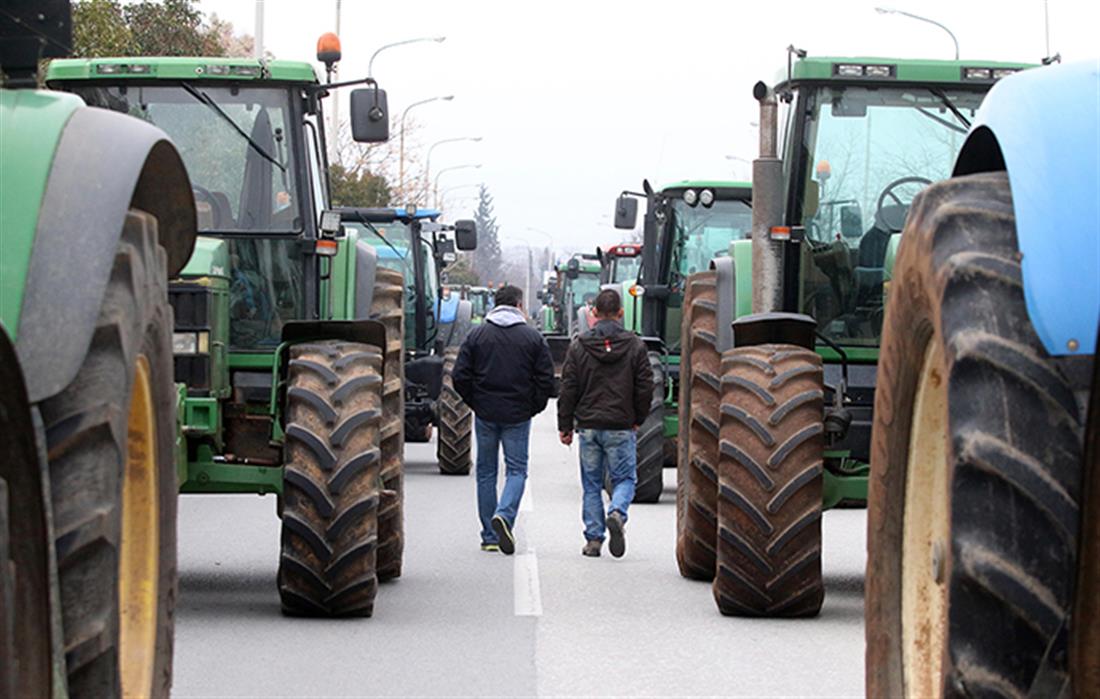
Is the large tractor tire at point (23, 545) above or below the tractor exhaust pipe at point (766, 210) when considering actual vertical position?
below

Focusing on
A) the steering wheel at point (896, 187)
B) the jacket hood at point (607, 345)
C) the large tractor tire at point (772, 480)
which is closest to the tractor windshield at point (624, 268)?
the jacket hood at point (607, 345)

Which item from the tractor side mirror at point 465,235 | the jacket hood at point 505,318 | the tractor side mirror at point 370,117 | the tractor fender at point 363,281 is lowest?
the jacket hood at point 505,318

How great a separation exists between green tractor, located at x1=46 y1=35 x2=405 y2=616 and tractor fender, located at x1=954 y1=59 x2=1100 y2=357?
6.05m

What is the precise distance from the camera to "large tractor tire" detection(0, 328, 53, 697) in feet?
14.2

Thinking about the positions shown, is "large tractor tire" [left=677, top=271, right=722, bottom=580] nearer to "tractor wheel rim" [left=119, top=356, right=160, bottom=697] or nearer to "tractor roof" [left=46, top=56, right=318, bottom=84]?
"tractor roof" [left=46, top=56, right=318, bottom=84]

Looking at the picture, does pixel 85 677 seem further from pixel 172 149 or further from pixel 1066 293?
pixel 1066 293

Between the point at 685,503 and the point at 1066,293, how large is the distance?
843 cm

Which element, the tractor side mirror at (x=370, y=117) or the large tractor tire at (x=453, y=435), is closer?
the tractor side mirror at (x=370, y=117)

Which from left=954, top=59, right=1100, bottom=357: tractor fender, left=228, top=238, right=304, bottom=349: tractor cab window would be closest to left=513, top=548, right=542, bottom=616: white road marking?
left=228, top=238, right=304, bottom=349: tractor cab window

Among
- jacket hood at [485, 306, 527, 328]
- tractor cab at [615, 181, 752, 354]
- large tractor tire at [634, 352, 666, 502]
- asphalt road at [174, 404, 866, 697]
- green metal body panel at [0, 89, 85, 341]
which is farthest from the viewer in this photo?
tractor cab at [615, 181, 752, 354]

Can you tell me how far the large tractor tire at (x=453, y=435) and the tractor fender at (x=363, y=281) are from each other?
8.86 metres

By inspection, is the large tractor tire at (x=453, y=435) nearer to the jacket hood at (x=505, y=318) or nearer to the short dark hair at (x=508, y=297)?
the short dark hair at (x=508, y=297)

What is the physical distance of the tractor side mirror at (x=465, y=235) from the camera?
25766 mm

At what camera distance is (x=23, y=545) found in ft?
14.6
